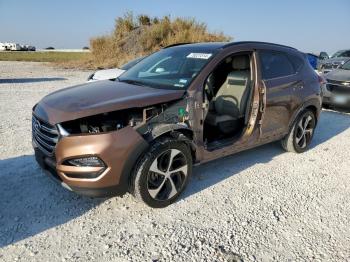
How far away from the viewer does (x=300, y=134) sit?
5578mm

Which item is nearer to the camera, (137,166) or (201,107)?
(137,166)

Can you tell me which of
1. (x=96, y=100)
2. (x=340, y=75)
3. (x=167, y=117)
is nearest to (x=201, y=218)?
(x=167, y=117)

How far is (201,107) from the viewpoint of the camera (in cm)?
386

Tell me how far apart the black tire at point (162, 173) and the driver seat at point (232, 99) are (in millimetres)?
894

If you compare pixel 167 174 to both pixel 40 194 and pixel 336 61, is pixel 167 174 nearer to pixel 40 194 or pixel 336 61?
pixel 40 194

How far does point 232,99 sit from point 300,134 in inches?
60.8

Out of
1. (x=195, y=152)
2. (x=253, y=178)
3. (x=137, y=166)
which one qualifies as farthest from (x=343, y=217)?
(x=137, y=166)

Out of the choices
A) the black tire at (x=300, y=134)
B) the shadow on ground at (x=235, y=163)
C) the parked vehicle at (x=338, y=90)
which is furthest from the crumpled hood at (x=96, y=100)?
the parked vehicle at (x=338, y=90)

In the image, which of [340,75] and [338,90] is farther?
[340,75]

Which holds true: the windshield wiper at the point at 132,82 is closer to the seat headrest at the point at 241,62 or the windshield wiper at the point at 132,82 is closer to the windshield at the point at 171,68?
the windshield at the point at 171,68

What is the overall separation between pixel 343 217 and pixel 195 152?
1.70 meters

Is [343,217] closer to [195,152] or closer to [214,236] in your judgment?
[214,236]

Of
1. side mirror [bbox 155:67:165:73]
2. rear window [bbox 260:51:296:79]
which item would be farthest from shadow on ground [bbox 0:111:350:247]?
side mirror [bbox 155:67:165:73]

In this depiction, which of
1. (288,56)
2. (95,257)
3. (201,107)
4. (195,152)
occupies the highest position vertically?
(288,56)
